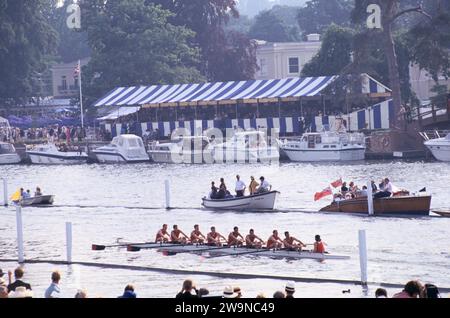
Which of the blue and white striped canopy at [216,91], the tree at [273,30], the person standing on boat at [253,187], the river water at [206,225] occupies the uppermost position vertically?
the tree at [273,30]

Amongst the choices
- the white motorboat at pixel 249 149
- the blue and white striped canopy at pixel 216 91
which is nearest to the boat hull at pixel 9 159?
the blue and white striped canopy at pixel 216 91

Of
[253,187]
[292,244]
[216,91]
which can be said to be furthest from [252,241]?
[216,91]

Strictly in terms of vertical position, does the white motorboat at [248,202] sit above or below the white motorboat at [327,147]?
below

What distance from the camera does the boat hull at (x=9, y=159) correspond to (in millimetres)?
103750

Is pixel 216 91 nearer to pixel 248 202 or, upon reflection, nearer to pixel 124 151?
pixel 124 151

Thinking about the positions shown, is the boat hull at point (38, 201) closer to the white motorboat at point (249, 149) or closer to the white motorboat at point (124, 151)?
the white motorboat at point (249, 149)

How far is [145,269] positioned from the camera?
38906 mm

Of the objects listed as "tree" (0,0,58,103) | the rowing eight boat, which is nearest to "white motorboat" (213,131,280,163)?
"tree" (0,0,58,103)

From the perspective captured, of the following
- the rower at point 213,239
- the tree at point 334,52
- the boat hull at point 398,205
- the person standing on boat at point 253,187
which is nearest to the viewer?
the rower at point 213,239

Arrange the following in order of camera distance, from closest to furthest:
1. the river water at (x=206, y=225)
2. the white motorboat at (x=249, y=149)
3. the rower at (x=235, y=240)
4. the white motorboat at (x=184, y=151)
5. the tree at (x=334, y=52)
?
the river water at (x=206, y=225) < the rower at (x=235, y=240) < the white motorboat at (x=249, y=149) < the white motorboat at (x=184, y=151) < the tree at (x=334, y=52)

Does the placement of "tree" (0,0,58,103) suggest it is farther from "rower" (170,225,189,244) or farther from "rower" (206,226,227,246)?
"rower" (206,226,227,246)

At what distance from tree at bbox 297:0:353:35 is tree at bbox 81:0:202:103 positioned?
153 ft

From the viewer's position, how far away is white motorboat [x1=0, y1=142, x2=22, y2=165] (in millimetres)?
103812

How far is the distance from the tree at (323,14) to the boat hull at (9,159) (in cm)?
6444
